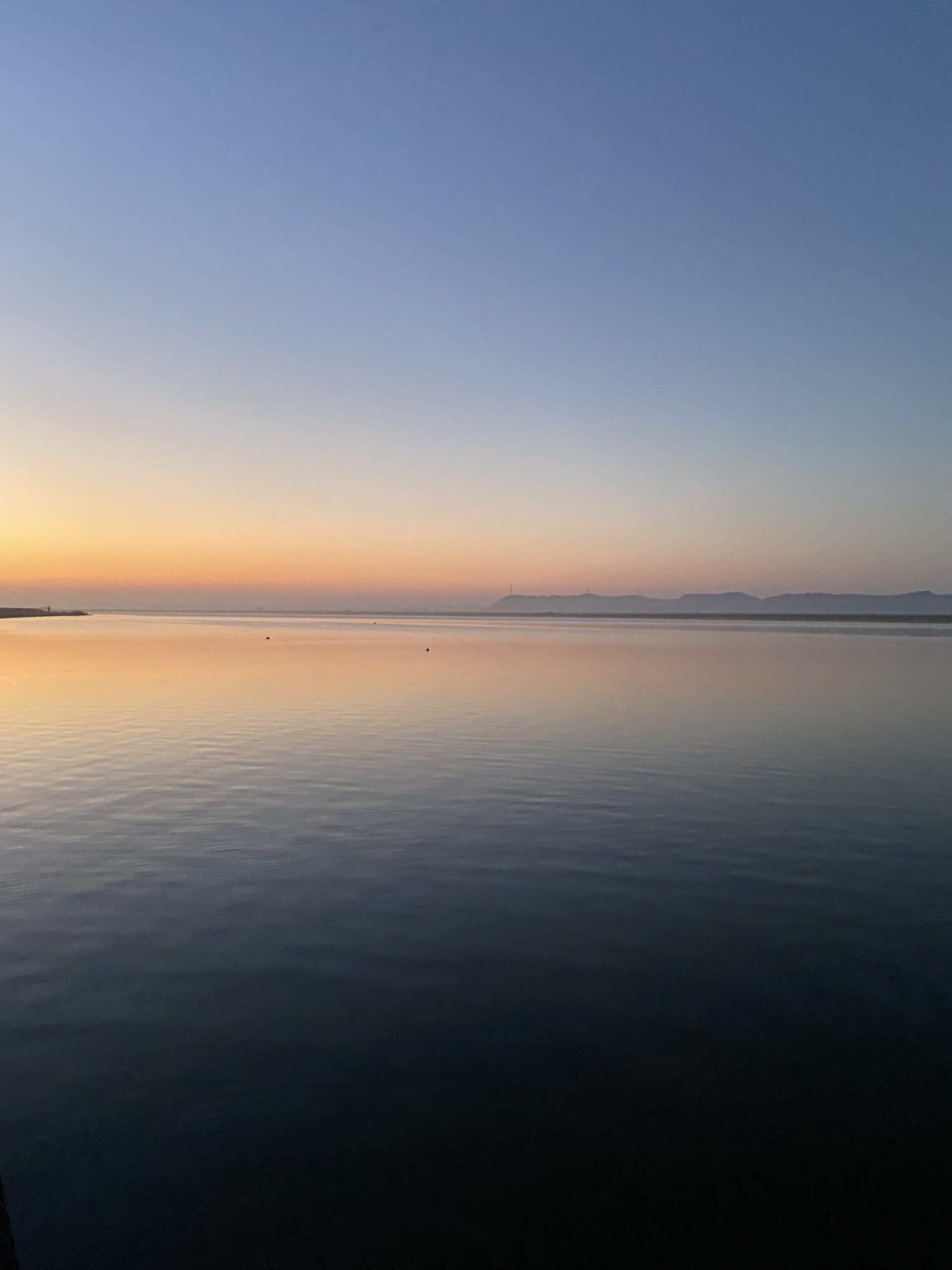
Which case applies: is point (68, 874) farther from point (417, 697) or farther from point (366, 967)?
point (417, 697)

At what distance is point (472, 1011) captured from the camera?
28.4ft

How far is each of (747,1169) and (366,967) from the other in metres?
4.64

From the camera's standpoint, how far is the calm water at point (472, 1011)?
598 cm

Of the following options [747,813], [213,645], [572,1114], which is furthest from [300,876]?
[213,645]

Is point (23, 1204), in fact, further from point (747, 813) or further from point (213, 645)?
point (213, 645)

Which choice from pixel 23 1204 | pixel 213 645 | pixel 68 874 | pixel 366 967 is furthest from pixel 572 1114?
pixel 213 645

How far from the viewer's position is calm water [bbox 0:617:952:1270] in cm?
598

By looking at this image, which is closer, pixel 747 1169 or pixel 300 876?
pixel 747 1169

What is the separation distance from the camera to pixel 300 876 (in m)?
12.9

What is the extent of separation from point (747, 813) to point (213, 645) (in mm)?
65150

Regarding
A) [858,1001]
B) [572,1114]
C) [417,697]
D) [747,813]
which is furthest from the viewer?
[417,697]

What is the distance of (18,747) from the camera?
950 inches

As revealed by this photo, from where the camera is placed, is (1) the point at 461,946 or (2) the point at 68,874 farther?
(2) the point at 68,874

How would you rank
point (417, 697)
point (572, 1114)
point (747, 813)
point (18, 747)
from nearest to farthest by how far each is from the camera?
1. point (572, 1114)
2. point (747, 813)
3. point (18, 747)
4. point (417, 697)
